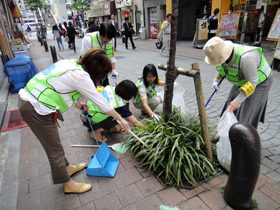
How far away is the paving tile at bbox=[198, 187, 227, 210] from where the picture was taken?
1.85m

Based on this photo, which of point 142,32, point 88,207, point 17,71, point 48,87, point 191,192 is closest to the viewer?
point 48,87

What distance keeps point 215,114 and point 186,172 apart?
6.11 ft

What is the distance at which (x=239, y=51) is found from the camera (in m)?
2.05

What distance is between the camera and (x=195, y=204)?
188 cm

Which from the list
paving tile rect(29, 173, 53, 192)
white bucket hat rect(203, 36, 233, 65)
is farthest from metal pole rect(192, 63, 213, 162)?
paving tile rect(29, 173, 53, 192)

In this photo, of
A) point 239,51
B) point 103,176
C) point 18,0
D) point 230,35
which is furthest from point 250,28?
point 18,0

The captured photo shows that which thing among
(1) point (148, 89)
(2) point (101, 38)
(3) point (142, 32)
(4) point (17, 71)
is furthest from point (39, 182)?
(3) point (142, 32)

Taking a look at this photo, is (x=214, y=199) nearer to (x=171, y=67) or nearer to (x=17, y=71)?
(x=171, y=67)

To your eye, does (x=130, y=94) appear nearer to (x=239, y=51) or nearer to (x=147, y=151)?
(x=147, y=151)

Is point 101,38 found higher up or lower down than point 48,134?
higher up

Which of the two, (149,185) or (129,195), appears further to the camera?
(149,185)

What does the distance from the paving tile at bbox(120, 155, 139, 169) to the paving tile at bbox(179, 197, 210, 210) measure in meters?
0.81

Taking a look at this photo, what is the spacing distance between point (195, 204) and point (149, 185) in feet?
1.73

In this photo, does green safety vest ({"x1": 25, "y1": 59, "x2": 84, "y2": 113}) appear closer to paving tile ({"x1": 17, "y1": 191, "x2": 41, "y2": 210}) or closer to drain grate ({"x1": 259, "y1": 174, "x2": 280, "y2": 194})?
paving tile ({"x1": 17, "y1": 191, "x2": 41, "y2": 210})
